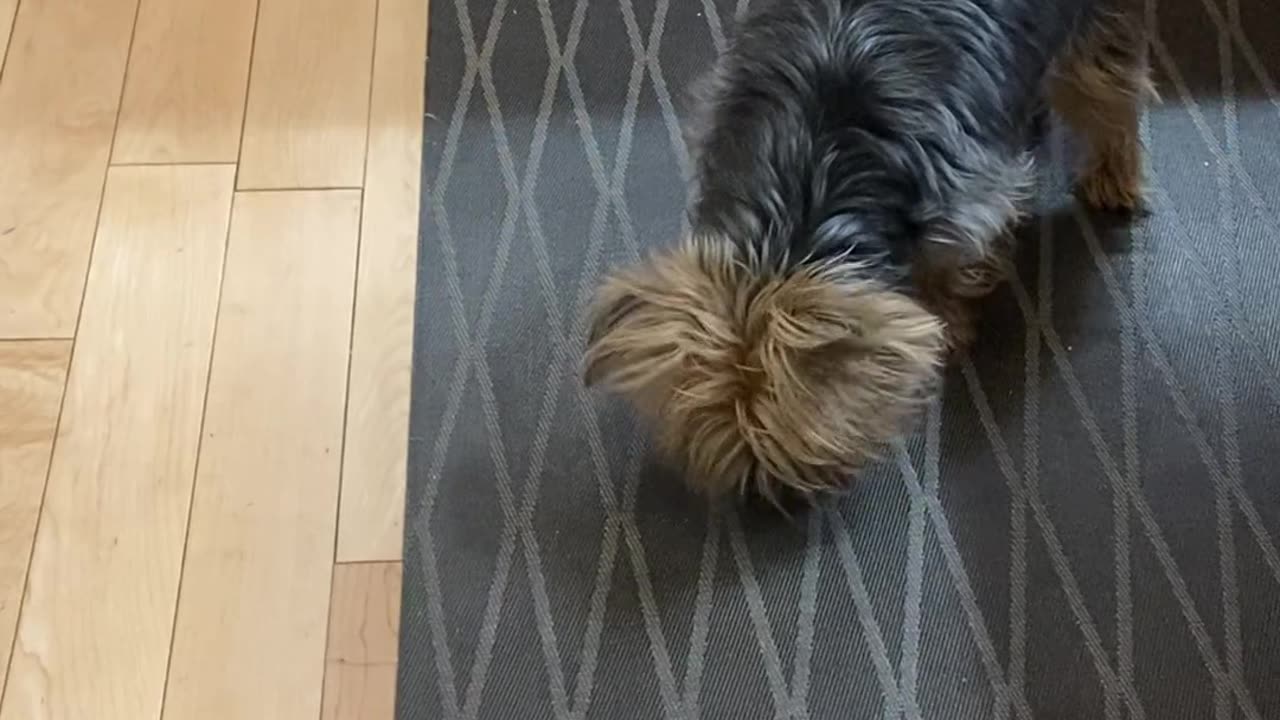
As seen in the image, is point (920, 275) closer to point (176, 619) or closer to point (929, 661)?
point (929, 661)

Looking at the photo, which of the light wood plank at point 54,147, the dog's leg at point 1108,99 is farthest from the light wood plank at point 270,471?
the dog's leg at point 1108,99

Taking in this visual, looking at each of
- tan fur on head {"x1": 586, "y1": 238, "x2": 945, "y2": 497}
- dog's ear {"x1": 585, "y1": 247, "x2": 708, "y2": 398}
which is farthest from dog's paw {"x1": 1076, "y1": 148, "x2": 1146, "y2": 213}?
dog's ear {"x1": 585, "y1": 247, "x2": 708, "y2": 398}

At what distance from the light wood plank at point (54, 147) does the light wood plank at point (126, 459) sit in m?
0.04

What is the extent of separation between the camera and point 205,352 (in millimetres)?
1749

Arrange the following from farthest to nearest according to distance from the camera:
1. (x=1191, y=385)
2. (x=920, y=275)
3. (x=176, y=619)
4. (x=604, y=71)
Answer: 1. (x=604, y=71)
2. (x=1191, y=385)
3. (x=176, y=619)
4. (x=920, y=275)

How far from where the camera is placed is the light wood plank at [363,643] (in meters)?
1.53

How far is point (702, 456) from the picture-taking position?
1.35 meters

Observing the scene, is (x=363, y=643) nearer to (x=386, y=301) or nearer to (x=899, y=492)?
(x=386, y=301)

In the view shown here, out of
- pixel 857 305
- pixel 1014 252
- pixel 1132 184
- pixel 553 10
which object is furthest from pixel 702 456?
pixel 553 10

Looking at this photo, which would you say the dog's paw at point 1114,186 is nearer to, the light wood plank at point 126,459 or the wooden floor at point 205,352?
the wooden floor at point 205,352

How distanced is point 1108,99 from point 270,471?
109 cm

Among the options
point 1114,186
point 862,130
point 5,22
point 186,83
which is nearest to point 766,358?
point 862,130

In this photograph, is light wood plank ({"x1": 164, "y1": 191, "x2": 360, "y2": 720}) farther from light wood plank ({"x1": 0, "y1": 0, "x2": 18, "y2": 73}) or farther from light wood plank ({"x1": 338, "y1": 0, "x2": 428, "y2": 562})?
light wood plank ({"x1": 0, "y1": 0, "x2": 18, "y2": 73})

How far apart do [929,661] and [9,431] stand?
44.5 inches
